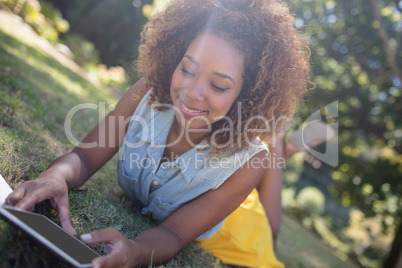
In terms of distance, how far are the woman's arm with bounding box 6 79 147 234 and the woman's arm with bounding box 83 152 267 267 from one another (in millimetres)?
372

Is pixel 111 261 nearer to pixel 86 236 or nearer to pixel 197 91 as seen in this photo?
pixel 86 236

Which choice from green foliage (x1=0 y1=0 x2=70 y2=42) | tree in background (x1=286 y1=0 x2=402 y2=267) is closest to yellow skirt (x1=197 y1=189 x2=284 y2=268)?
tree in background (x1=286 y1=0 x2=402 y2=267)

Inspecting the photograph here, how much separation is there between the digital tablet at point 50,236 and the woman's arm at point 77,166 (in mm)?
113

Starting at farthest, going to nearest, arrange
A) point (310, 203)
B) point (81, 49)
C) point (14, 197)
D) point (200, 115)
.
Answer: point (81, 49)
point (310, 203)
point (200, 115)
point (14, 197)

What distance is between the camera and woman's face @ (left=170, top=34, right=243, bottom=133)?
78.6 inches

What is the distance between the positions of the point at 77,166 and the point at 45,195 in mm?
510

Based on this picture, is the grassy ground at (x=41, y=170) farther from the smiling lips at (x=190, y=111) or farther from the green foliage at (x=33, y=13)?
the green foliage at (x=33, y=13)

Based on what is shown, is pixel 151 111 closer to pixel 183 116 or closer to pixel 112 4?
pixel 183 116

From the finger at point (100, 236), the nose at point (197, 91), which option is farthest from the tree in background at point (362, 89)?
the finger at point (100, 236)

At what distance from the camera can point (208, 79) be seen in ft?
6.62

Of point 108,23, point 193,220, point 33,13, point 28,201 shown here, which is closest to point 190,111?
point 193,220

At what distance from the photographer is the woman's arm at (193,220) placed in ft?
5.60

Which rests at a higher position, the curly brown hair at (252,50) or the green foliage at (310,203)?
the curly brown hair at (252,50)

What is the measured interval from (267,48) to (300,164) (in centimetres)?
1371
